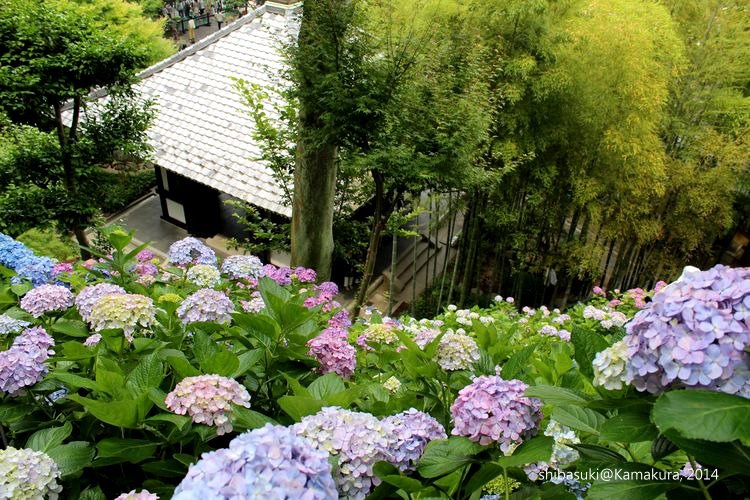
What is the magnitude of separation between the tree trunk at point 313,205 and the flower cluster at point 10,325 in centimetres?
303

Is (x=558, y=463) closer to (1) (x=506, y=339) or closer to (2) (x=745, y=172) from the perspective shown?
(1) (x=506, y=339)

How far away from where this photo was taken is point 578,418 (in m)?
1.08

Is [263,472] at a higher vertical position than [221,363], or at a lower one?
higher

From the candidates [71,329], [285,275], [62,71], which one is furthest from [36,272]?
[62,71]

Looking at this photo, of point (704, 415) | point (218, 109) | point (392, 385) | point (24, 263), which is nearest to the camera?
point (704, 415)

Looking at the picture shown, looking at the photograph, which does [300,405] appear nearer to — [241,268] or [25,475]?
[25,475]

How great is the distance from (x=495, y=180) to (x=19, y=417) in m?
4.28

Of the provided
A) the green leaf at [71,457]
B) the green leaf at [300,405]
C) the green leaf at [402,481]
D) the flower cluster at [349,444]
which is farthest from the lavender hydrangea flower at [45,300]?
the green leaf at [402,481]

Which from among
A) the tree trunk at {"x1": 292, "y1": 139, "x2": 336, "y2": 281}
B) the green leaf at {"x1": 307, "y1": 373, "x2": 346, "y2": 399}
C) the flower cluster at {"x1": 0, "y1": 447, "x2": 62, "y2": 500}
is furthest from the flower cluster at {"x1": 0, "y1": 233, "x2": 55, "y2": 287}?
the tree trunk at {"x1": 292, "y1": 139, "x2": 336, "y2": 281}

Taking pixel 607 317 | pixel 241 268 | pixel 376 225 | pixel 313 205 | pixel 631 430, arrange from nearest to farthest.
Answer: pixel 631 430 < pixel 241 268 < pixel 607 317 < pixel 376 225 < pixel 313 205

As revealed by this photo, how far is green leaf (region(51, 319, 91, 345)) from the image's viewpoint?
160 cm

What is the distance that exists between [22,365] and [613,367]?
1.34 meters

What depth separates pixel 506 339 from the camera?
1894 millimetres

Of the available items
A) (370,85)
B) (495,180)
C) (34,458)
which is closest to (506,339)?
(34,458)
